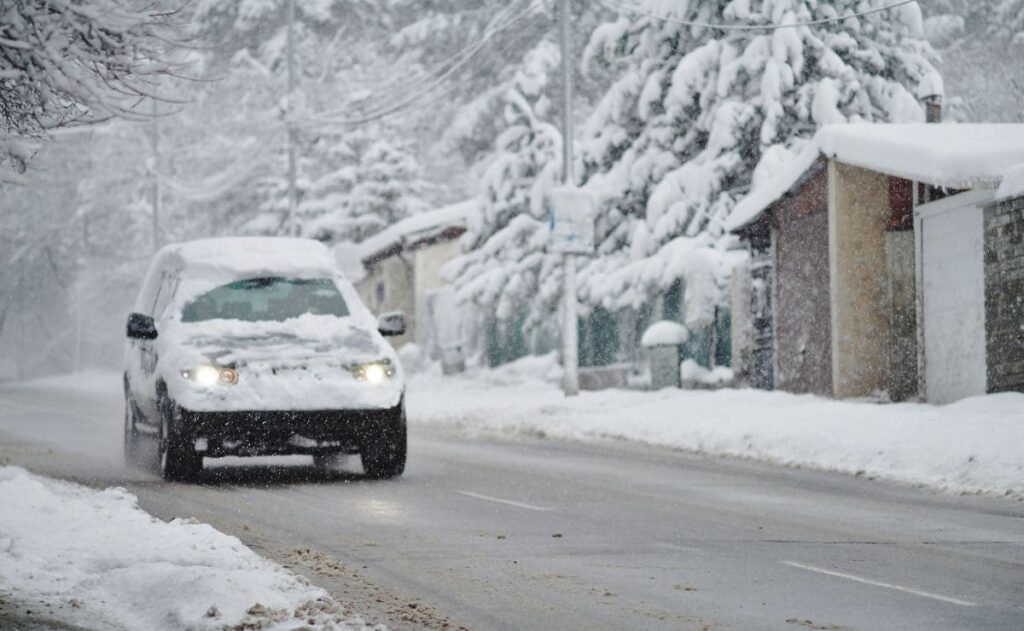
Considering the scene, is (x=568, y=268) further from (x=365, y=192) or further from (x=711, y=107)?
(x=365, y=192)

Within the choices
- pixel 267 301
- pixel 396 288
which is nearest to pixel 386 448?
pixel 267 301

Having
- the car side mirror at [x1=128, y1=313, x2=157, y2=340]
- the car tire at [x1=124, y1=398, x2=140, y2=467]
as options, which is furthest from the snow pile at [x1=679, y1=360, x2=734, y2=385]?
the car side mirror at [x1=128, y1=313, x2=157, y2=340]

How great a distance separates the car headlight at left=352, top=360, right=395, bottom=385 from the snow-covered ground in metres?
5.24

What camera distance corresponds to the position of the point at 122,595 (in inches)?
318

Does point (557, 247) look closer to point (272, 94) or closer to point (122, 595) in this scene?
point (122, 595)

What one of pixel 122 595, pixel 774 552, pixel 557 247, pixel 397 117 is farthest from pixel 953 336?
pixel 397 117

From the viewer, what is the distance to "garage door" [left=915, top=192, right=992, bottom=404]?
72.5 ft

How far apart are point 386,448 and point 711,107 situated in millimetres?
20673

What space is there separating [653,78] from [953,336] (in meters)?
13.9

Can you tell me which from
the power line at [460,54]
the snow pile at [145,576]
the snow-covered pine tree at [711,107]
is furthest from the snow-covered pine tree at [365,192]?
the snow pile at [145,576]

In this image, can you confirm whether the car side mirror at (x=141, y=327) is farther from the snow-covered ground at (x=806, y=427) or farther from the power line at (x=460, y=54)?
the power line at (x=460, y=54)

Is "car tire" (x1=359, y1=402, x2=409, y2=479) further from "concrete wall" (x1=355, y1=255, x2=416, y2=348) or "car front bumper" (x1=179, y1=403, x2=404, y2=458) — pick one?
"concrete wall" (x1=355, y1=255, x2=416, y2=348)

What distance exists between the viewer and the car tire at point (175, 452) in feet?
48.1

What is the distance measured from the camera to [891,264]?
2566 cm
